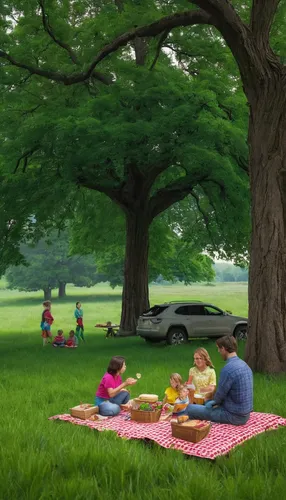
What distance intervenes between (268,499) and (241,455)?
1.03 m

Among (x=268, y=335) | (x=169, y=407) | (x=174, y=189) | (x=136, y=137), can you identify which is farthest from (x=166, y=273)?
(x=169, y=407)

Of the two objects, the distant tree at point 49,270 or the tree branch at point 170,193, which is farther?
the distant tree at point 49,270

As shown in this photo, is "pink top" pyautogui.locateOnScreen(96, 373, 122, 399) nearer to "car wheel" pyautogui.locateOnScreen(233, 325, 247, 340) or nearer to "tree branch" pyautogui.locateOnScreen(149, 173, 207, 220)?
"tree branch" pyautogui.locateOnScreen(149, 173, 207, 220)

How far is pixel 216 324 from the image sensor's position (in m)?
21.6

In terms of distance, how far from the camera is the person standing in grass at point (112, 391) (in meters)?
7.72

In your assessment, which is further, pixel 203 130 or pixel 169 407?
pixel 203 130

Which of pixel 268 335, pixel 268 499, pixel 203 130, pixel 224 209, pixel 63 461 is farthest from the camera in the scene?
pixel 224 209

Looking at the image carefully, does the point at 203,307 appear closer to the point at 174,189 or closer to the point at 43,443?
the point at 174,189

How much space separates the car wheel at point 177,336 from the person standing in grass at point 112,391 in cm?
1256

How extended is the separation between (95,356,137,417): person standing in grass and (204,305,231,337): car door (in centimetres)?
1350

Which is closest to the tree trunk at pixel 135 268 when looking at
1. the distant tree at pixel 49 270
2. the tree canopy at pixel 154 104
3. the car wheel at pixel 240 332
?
the tree canopy at pixel 154 104

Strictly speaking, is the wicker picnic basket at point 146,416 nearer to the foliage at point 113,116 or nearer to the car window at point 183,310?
the foliage at point 113,116

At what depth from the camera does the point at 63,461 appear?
18.1 feet

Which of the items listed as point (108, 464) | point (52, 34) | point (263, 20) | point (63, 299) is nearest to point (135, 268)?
point (52, 34)
